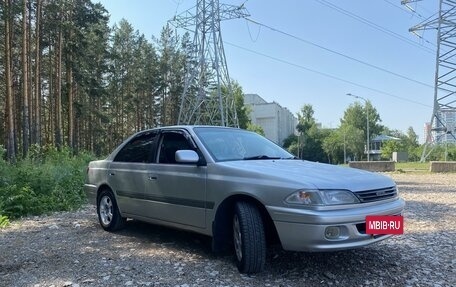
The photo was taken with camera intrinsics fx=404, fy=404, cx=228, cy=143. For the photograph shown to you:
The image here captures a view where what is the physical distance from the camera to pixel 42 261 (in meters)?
5.01

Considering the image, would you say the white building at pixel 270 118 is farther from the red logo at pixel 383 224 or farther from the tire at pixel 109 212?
the red logo at pixel 383 224

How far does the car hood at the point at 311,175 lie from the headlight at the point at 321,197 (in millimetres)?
51

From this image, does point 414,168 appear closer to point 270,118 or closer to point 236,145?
point 236,145

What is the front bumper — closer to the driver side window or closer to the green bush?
the driver side window

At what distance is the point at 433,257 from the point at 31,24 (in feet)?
82.2

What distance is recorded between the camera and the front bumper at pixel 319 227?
3736mm

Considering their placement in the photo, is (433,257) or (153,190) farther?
(153,190)

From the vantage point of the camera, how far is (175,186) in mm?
5113

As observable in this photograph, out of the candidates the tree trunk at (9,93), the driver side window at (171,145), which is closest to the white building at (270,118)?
the tree trunk at (9,93)

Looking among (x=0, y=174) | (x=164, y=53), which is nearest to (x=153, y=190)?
(x=0, y=174)

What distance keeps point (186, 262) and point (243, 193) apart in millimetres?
1223

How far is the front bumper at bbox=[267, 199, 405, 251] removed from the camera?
3.74m

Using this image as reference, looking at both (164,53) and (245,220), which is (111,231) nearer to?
(245,220)

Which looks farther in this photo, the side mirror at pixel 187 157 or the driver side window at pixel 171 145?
the driver side window at pixel 171 145
